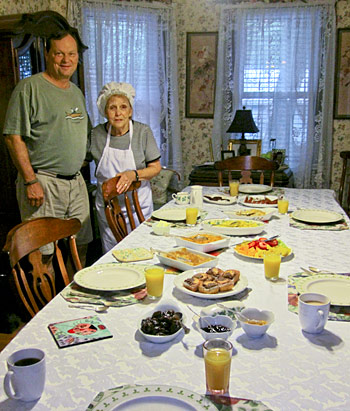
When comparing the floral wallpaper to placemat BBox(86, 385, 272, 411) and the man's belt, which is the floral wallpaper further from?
placemat BBox(86, 385, 272, 411)

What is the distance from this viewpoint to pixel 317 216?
2311mm

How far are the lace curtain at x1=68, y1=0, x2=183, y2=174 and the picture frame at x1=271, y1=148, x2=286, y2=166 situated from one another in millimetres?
1005

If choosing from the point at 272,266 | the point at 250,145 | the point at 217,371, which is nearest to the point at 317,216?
the point at 272,266

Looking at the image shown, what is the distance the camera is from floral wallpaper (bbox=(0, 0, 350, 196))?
438 cm

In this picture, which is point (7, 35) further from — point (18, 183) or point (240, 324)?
point (240, 324)

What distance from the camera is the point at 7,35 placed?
2.90 m

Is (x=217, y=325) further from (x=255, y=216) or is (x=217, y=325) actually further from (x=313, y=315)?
(x=255, y=216)

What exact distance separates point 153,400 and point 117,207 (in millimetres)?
1630

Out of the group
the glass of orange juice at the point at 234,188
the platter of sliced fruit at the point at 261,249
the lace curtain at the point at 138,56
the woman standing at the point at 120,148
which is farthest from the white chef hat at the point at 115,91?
the lace curtain at the point at 138,56

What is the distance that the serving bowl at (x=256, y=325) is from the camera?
111cm

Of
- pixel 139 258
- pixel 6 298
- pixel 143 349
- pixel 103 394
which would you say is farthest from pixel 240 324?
pixel 6 298

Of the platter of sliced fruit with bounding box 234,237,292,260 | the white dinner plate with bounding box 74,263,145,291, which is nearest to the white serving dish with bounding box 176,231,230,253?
the platter of sliced fruit with bounding box 234,237,292,260

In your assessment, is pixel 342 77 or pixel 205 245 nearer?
pixel 205 245

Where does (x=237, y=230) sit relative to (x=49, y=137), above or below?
below
